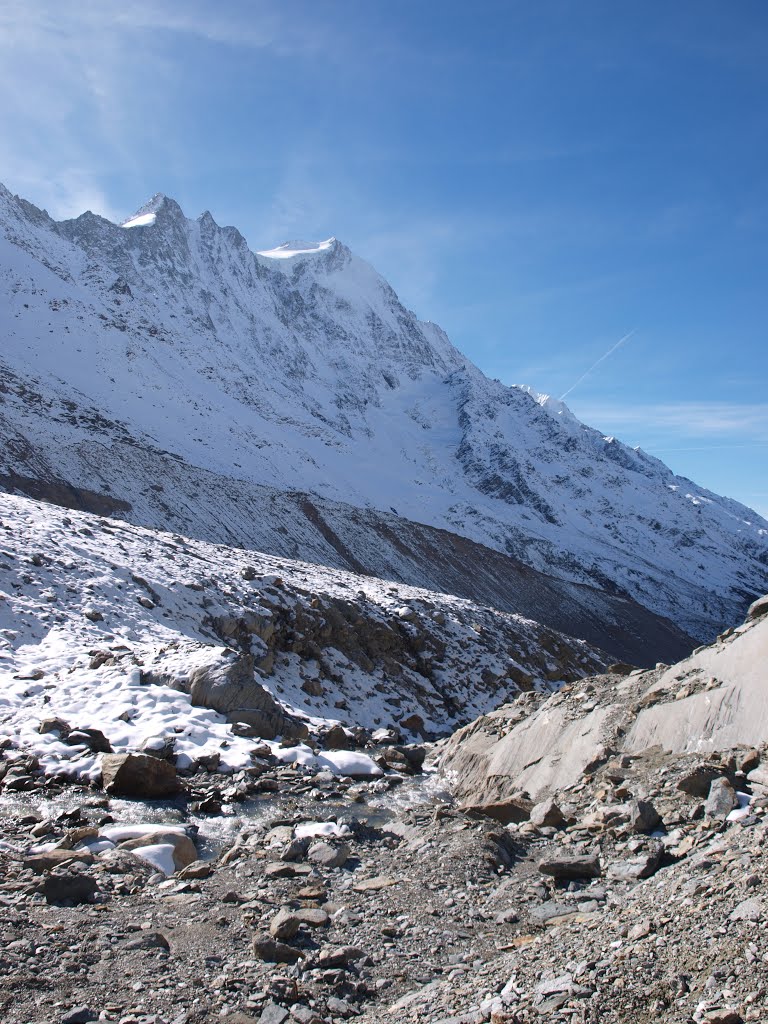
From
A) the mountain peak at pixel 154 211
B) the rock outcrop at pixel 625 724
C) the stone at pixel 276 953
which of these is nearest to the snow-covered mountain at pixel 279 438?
the mountain peak at pixel 154 211

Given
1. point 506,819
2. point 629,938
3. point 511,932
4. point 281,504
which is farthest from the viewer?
point 281,504

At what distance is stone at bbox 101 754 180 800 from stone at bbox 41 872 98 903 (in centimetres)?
444

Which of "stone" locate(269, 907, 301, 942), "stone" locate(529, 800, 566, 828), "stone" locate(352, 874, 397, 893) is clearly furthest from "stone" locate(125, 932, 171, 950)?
"stone" locate(529, 800, 566, 828)

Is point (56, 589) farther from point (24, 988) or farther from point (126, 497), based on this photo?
point (126, 497)

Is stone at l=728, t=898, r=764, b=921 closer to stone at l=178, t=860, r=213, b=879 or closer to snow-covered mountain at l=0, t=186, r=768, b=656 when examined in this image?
stone at l=178, t=860, r=213, b=879

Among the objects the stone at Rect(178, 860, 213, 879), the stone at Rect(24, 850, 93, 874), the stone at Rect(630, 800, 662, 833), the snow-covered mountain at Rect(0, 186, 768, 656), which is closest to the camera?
the stone at Rect(24, 850, 93, 874)

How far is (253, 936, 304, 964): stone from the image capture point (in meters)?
5.98

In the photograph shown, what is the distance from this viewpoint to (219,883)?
26.0 feet

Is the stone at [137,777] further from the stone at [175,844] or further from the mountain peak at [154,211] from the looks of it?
the mountain peak at [154,211]

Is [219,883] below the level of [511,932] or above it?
below

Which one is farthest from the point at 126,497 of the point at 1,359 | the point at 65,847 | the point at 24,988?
the point at 24,988

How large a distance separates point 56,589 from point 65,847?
1373 centimetres

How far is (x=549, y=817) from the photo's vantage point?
9.87 metres

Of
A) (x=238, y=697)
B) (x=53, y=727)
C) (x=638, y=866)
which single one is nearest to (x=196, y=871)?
(x=638, y=866)
